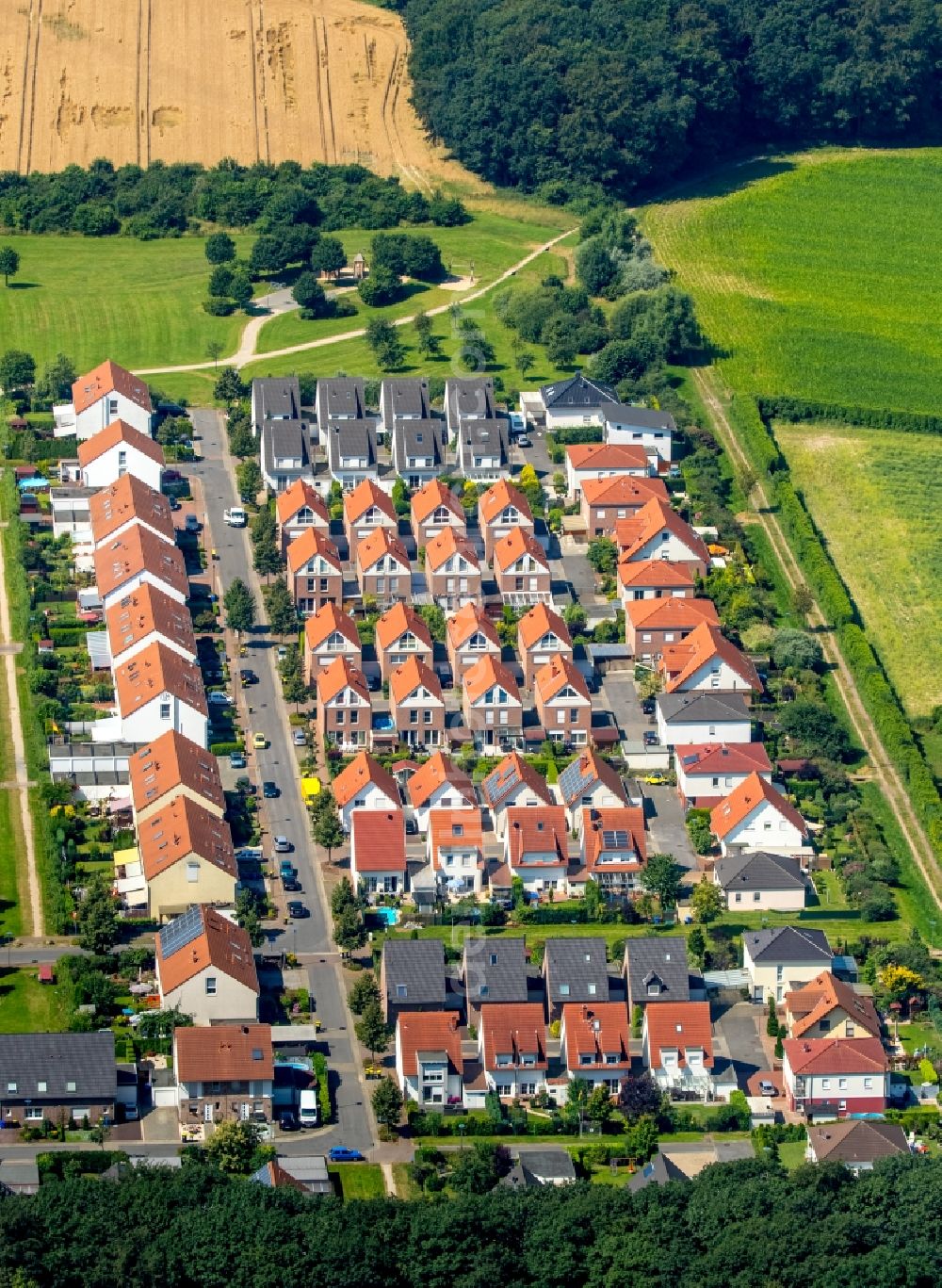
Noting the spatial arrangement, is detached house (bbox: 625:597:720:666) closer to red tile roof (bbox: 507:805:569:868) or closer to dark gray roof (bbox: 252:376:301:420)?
red tile roof (bbox: 507:805:569:868)

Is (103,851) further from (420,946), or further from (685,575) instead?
(685,575)

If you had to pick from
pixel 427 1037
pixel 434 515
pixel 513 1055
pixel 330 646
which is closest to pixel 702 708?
pixel 330 646

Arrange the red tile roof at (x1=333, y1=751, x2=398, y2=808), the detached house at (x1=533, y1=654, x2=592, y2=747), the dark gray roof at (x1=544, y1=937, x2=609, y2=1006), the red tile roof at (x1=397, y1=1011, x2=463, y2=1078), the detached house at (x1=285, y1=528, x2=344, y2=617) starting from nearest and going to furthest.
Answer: the red tile roof at (x1=397, y1=1011, x2=463, y2=1078)
the dark gray roof at (x1=544, y1=937, x2=609, y2=1006)
the red tile roof at (x1=333, y1=751, x2=398, y2=808)
the detached house at (x1=533, y1=654, x2=592, y2=747)
the detached house at (x1=285, y1=528, x2=344, y2=617)

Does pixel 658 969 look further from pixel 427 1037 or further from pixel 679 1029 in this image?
pixel 427 1037

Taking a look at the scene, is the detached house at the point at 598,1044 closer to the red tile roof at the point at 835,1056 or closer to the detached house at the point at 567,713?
the red tile roof at the point at 835,1056

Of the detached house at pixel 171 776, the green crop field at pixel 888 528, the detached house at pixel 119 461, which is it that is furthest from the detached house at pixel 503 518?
the detached house at pixel 171 776

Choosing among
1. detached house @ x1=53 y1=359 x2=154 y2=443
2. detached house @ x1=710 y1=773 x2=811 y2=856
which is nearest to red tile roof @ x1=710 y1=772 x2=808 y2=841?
detached house @ x1=710 y1=773 x2=811 y2=856

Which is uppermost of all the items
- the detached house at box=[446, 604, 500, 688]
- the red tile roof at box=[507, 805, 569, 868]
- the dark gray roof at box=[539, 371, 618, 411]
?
the dark gray roof at box=[539, 371, 618, 411]

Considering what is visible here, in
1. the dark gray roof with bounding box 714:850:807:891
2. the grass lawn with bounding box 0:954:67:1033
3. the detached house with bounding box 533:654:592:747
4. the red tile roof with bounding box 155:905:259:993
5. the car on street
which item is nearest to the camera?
the car on street
